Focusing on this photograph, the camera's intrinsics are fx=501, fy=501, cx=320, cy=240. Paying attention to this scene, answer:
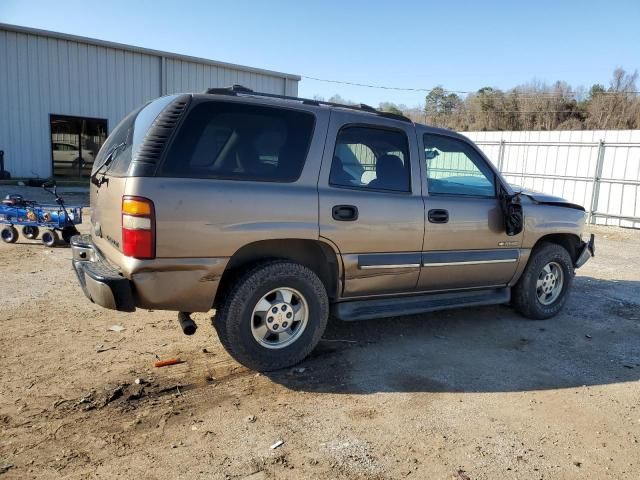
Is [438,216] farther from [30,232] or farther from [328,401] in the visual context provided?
[30,232]

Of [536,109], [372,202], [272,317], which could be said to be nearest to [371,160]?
[372,202]

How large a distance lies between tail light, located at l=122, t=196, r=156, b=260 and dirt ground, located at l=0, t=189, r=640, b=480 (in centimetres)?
102

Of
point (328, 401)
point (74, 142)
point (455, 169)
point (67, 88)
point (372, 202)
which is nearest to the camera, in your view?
point (328, 401)

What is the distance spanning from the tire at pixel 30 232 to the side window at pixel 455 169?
23.1ft

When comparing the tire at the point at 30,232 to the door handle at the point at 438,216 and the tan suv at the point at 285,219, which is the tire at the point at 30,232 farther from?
the door handle at the point at 438,216

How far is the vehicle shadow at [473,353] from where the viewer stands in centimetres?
385

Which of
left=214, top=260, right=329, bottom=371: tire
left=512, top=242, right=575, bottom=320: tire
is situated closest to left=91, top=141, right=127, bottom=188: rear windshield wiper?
left=214, top=260, right=329, bottom=371: tire

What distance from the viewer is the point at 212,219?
3373mm

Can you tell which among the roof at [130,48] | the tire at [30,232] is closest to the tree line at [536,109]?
the roof at [130,48]

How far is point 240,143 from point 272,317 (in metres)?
1.31

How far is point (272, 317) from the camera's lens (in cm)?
379

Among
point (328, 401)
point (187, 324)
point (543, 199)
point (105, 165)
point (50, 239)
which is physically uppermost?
point (105, 165)

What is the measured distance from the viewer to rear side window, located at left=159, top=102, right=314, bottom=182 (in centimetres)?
338

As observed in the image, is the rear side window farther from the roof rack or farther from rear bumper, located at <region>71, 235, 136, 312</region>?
rear bumper, located at <region>71, 235, 136, 312</region>
